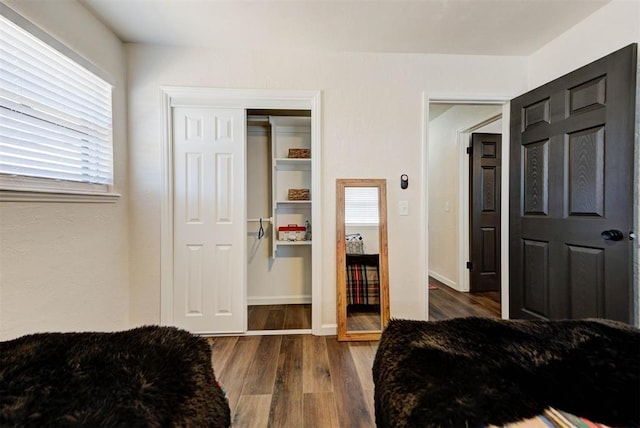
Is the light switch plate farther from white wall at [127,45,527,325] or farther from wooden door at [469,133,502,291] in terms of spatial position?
wooden door at [469,133,502,291]

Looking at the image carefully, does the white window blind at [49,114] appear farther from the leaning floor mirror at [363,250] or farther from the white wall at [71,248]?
the leaning floor mirror at [363,250]

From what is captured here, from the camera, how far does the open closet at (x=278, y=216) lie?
118 inches

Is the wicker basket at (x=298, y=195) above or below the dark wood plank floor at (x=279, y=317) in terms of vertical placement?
above

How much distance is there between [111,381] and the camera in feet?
2.25

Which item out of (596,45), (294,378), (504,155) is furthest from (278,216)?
(596,45)

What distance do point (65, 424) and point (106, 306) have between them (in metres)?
1.81

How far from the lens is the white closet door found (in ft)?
7.63

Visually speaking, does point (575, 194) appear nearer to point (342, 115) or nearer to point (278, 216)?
point (342, 115)

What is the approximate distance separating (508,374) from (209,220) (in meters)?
2.27

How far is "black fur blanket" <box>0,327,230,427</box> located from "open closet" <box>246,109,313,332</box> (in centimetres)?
211

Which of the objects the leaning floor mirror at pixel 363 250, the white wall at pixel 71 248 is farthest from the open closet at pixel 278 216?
the white wall at pixel 71 248

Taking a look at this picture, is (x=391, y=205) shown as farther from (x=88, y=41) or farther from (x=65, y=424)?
(x=88, y=41)

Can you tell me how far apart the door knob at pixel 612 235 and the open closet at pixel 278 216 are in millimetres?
2345

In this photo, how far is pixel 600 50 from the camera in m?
1.84
